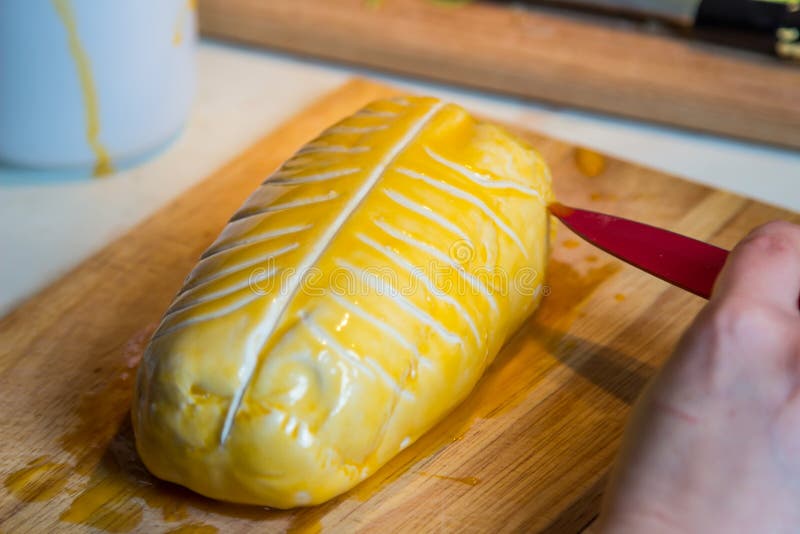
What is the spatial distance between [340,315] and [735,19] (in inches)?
60.5

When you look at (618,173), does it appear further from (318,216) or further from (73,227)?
(73,227)

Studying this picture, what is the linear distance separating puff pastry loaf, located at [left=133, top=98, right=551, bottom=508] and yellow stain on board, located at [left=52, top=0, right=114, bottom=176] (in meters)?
0.50

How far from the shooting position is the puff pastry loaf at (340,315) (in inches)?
45.3

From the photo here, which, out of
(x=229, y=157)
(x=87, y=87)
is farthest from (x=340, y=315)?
(x=229, y=157)

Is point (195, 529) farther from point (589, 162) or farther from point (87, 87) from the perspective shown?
A: point (589, 162)

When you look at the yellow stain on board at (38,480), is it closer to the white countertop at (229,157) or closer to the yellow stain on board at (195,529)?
the yellow stain on board at (195,529)

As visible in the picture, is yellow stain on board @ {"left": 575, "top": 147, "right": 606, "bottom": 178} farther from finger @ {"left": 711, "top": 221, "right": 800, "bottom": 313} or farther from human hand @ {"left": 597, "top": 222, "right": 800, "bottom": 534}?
human hand @ {"left": 597, "top": 222, "right": 800, "bottom": 534}

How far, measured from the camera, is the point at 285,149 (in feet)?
6.46

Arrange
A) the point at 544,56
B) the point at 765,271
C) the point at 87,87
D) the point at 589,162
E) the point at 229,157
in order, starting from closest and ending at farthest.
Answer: the point at 765,271 < the point at 87,87 < the point at 589,162 < the point at 229,157 < the point at 544,56

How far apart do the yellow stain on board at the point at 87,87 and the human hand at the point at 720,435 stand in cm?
119

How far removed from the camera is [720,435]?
41.3 inches

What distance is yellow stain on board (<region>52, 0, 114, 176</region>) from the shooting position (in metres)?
1.63

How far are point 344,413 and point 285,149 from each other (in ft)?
3.07

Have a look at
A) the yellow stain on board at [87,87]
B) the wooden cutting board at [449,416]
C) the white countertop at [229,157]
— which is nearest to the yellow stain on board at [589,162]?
the wooden cutting board at [449,416]
